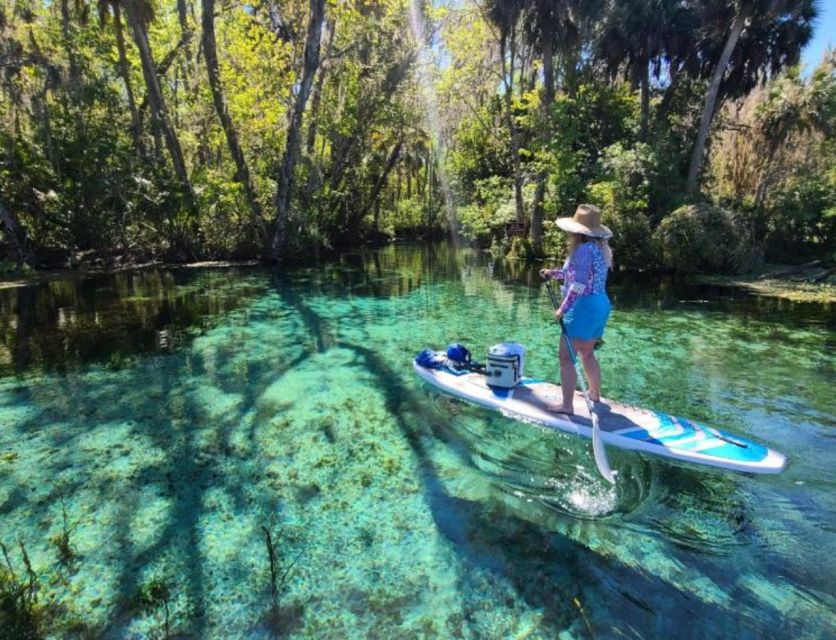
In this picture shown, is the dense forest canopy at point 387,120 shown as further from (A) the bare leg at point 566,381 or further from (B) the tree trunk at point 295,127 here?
(A) the bare leg at point 566,381

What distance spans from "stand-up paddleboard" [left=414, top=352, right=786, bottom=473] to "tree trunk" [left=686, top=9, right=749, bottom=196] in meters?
16.2

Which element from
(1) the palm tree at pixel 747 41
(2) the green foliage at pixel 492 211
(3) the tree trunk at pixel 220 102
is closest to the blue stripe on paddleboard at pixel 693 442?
(1) the palm tree at pixel 747 41

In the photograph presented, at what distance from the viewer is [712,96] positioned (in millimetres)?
19578

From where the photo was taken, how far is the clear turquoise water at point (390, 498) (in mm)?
3090

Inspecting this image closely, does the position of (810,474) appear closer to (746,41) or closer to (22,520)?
(22,520)

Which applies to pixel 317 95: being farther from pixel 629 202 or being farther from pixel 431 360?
pixel 431 360

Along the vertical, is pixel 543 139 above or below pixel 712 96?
below

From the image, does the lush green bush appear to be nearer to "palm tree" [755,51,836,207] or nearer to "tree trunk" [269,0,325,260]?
"palm tree" [755,51,836,207]

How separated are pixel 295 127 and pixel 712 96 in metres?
15.7

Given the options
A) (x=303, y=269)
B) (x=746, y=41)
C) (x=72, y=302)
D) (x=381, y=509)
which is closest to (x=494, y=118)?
(x=746, y=41)

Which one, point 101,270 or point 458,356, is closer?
point 458,356

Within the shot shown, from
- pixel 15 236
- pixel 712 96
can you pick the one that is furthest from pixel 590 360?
pixel 712 96

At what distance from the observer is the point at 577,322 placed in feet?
16.3

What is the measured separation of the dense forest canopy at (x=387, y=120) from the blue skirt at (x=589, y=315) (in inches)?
537
